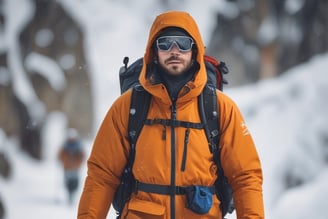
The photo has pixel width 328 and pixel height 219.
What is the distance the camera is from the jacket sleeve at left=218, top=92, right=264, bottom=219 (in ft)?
9.43

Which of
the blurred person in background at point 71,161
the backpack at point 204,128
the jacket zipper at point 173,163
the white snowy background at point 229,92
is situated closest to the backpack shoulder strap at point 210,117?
the backpack at point 204,128

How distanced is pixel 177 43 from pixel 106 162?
2.01 ft

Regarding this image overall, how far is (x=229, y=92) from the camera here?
20672 millimetres

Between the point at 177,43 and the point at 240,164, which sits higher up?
the point at 177,43

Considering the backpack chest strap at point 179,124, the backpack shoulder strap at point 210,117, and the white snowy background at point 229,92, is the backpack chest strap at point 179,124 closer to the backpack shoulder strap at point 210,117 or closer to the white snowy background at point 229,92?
the backpack shoulder strap at point 210,117

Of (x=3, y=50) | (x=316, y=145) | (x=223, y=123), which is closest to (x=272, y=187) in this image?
(x=316, y=145)

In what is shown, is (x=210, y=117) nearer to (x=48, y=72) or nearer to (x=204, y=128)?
(x=204, y=128)

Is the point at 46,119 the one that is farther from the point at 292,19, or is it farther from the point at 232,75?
the point at 292,19

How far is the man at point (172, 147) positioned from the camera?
113 inches

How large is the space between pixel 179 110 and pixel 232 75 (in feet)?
59.2

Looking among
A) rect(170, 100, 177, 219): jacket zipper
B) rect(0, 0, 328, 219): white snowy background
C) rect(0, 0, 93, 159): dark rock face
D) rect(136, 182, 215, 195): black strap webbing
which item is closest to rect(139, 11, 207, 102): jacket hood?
rect(170, 100, 177, 219): jacket zipper

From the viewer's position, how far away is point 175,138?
2.90 m

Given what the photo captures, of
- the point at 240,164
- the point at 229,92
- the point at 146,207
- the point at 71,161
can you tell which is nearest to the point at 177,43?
the point at 240,164

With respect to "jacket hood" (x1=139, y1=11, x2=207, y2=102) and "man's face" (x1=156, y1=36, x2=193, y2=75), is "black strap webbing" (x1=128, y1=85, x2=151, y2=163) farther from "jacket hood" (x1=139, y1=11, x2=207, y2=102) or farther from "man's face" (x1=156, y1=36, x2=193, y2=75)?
"man's face" (x1=156, y1=36, x2=193, y2=75)
